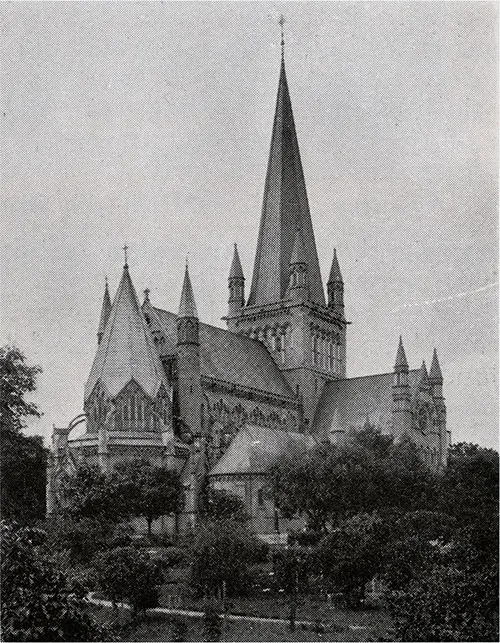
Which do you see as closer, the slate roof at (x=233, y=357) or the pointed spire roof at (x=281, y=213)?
the slate roof at (x=233, y=357)

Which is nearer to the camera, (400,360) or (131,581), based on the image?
(131,581)

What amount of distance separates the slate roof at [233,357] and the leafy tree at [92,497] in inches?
883

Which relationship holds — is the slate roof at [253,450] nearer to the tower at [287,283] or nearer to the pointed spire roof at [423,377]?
the tower at [287,283]

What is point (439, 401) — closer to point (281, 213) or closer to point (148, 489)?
point (281, 213)

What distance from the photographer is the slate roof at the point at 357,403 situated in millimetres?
97438

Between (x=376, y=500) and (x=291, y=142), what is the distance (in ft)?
171

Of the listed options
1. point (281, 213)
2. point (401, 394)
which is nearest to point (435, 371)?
point (401, 394)

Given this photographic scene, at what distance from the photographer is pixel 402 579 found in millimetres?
40719

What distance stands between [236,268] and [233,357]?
16.7 meters

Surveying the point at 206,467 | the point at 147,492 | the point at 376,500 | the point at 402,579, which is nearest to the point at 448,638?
the point at 402,579

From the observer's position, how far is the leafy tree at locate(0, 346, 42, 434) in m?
56.4

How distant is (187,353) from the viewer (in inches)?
3189

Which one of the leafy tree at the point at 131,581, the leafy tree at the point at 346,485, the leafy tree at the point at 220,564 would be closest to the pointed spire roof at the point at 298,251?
the leafy tree at the point at 346,485

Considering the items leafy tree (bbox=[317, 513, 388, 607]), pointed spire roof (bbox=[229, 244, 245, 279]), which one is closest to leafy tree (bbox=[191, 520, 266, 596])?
leafy tree (bbox=[317, 513, 388, 607])
